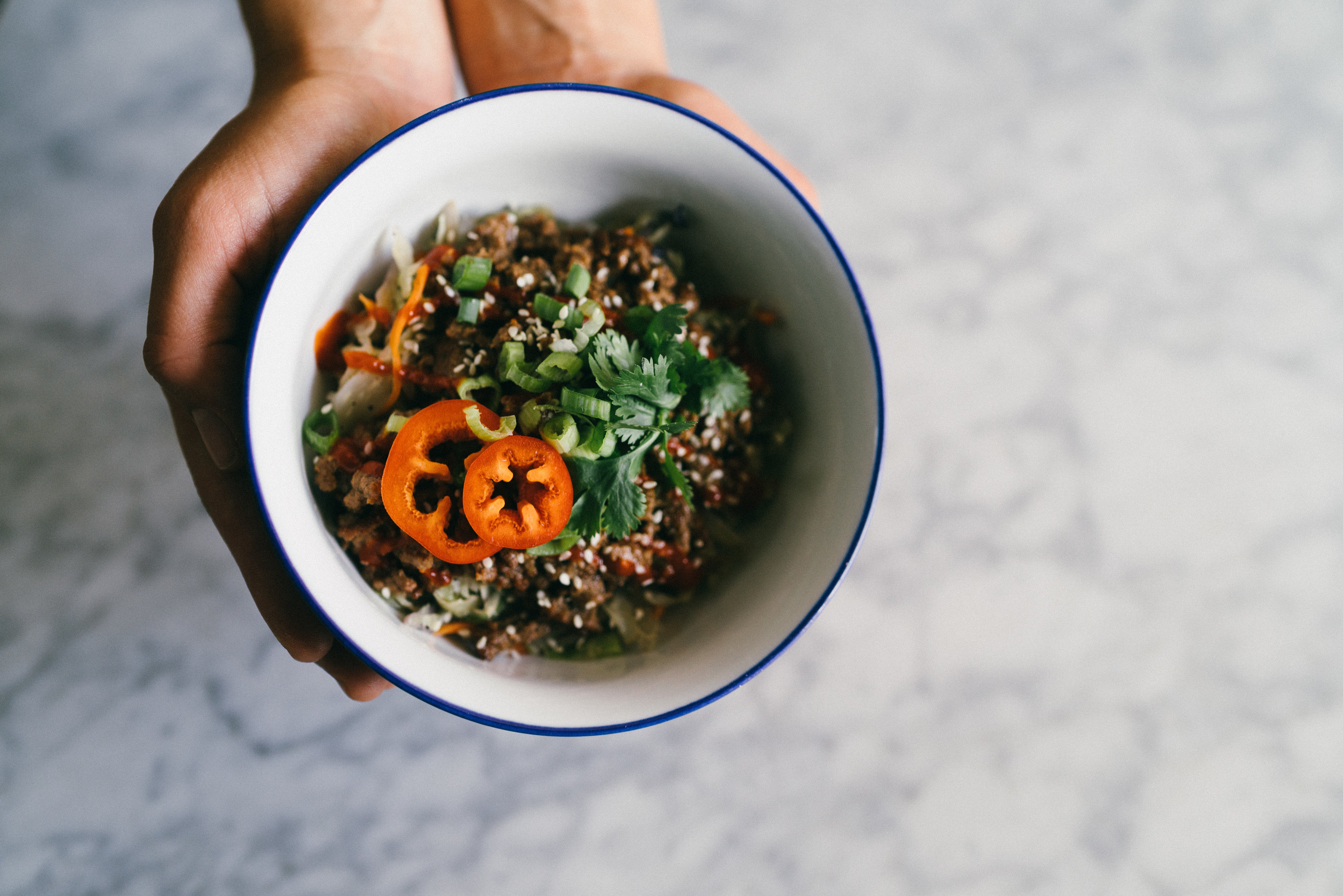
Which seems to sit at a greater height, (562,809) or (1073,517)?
(1073,517)

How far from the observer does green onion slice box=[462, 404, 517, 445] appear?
1748 mm

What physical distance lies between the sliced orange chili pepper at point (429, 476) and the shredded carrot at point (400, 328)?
0.14 meters

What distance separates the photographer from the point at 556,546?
188 centimetres

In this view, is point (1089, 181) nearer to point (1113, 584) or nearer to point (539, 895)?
point (1113, 584)

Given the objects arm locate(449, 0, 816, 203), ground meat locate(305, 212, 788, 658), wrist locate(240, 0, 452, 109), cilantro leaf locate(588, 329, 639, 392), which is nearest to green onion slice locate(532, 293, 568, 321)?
ground meat locate(305, 212, 788, 658)

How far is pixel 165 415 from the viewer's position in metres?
2.69

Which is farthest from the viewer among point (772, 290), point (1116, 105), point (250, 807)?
point (1116, 105)

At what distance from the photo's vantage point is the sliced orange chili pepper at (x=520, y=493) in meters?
1.72

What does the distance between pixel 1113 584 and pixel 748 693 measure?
1.35 metres

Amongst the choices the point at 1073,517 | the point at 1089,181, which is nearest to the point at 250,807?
the point at 1073,517

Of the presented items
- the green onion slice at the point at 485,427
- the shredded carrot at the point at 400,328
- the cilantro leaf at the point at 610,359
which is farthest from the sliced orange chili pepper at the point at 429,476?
the cilantro leaf at the point at 610,359

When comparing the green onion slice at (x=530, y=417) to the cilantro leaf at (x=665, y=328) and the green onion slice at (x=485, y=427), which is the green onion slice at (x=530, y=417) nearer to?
the green onion slice at (x=485, y=427)

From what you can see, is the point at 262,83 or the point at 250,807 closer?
the point at 262,83

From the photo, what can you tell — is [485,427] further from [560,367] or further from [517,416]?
[560,367]
